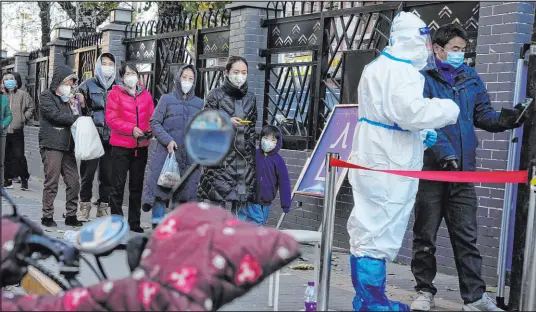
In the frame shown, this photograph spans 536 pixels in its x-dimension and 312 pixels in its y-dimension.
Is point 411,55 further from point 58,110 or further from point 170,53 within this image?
point 170,53

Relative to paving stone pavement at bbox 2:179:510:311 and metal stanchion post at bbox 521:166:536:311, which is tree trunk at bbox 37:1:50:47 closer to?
paving stone pavement at bbox 2:179:510:311

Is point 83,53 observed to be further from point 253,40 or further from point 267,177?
point 267,177

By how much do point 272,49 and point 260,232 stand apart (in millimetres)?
8037

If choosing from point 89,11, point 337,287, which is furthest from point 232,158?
point 89,11

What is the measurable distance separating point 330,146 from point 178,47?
17.1 feet

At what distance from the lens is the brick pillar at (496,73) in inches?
295

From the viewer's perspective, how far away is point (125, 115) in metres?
9.97

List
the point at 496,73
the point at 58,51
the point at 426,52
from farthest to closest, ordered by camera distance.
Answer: the point at 58,51 < the point at 496,73 < the point at 426,52

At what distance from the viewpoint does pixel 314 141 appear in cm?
1040

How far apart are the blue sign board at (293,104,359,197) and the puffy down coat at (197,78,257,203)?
1.17m

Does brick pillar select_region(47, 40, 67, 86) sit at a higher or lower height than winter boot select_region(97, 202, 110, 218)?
higher

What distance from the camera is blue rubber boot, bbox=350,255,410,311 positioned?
5.54 meters

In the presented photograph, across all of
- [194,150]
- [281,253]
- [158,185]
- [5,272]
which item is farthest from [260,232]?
[158,185]

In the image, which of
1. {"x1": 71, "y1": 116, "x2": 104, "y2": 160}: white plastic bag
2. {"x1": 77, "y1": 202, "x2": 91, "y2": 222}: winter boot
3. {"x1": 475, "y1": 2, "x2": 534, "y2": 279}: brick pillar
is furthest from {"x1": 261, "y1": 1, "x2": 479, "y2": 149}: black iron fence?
{"x1": 77, "y1": 202, "x2": 91, "y2": 222}: winter boot
